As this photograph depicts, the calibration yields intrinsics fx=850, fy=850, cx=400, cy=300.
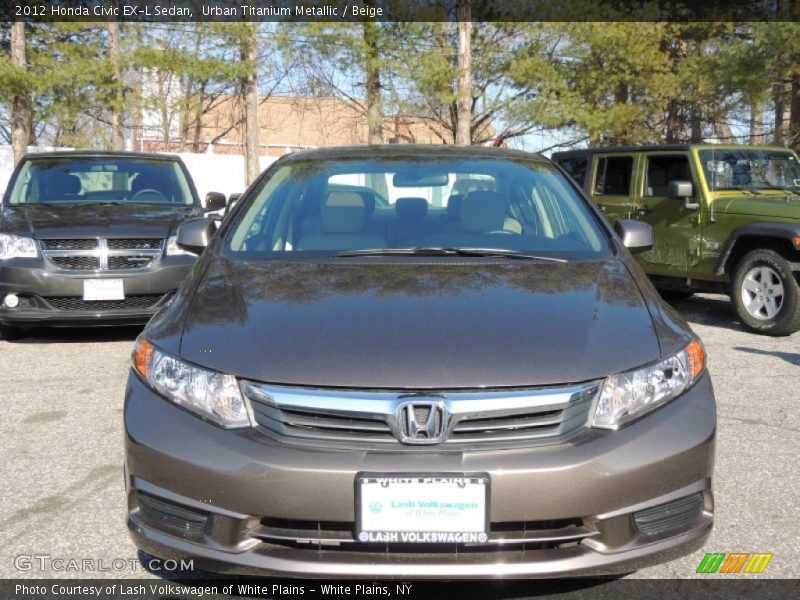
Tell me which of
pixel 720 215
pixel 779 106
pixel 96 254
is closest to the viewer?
pixel 96 254

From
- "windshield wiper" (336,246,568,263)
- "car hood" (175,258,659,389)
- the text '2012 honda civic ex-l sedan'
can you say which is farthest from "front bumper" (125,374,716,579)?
"windshield wiper" (336,246,568,263)

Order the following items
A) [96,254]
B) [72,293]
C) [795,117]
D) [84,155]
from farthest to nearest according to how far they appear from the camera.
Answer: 1. [795,117]
2. [84,155]
3. [96,254]
4. [72,293]

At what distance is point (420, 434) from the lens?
232 cm

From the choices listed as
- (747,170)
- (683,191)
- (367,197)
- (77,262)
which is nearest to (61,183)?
(77,262)

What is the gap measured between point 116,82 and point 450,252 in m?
19.9

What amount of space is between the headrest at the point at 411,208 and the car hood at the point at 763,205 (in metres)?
5.04

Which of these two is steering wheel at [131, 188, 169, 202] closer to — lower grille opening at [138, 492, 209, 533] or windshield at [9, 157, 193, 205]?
windshield at [9, 157, 193, 205]

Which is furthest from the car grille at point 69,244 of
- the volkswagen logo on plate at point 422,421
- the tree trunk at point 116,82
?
the tree trunk at point 116,82

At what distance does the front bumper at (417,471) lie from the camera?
7.45 ft

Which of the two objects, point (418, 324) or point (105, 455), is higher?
point (418, 324)

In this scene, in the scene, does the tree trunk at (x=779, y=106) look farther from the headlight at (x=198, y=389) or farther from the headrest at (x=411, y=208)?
the headlight at (x=198, y=389)

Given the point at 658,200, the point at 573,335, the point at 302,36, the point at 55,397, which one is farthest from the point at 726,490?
the point at 302,36

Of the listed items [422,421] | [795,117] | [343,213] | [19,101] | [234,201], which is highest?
[795,117]

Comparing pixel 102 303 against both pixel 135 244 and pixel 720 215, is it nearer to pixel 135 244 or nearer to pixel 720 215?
pixel 135 244
